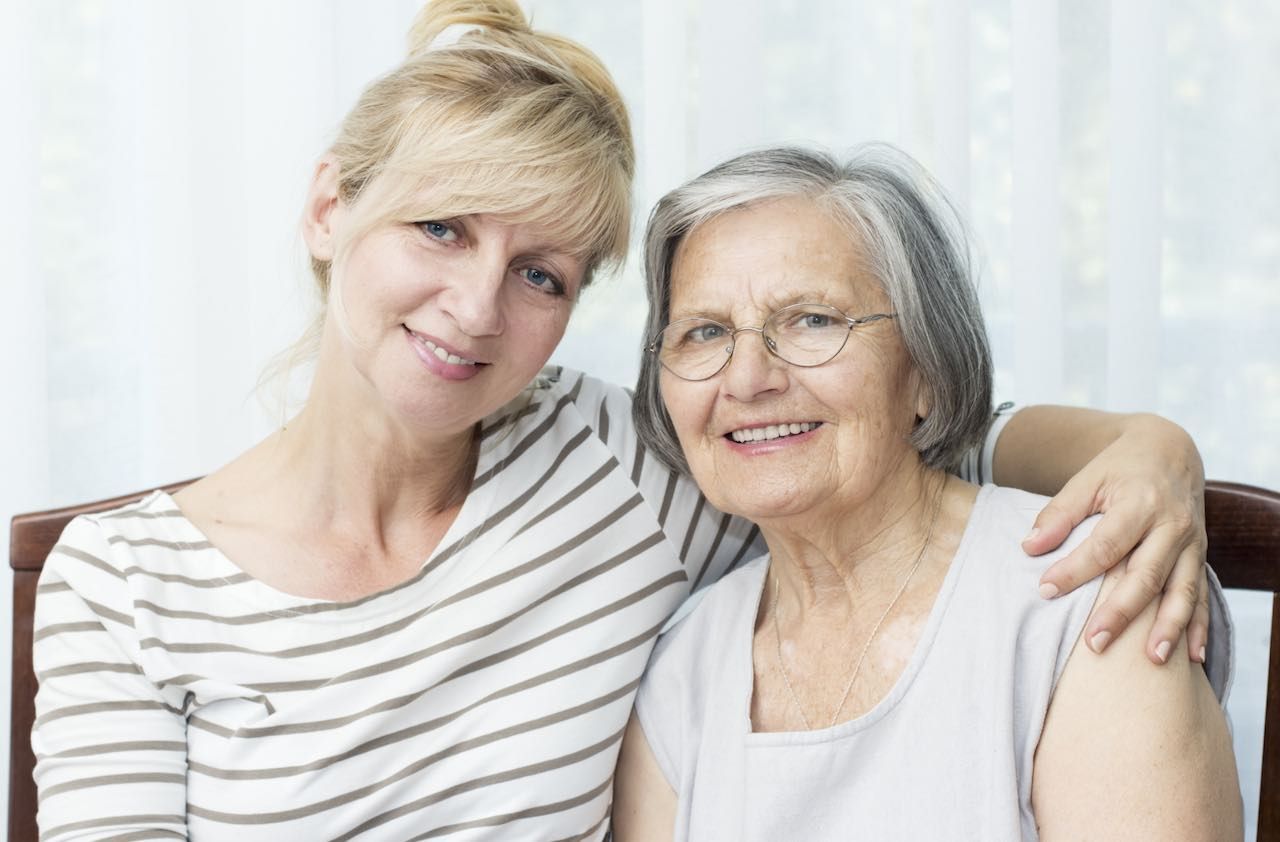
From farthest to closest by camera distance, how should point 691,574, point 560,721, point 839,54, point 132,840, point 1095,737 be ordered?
point 839,54, point 691,574, point 560,721, point 132,840, point 1095,737

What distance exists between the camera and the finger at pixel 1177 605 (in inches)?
49.0

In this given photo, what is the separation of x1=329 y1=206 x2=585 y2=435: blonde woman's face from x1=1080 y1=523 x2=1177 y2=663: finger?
2.36 feet

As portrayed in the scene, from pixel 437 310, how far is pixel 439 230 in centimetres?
10

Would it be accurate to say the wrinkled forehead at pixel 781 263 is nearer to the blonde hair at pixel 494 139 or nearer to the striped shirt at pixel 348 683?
the blonde hair at pixel 494 139

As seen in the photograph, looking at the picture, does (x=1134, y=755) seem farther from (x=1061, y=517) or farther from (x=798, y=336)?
(x=798, y=336)

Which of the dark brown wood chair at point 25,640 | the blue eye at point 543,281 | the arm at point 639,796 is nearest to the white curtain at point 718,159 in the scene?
the dark brown wood chair at point 25,640

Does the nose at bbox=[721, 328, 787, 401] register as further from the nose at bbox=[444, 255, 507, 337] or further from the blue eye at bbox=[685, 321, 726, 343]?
the nose at bbox=[444, 255, 507, 337]

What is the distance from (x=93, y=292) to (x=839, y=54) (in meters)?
1.41

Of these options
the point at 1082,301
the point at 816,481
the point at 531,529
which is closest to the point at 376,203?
A: the point at 531,529

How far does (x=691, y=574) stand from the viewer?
173 centimetres

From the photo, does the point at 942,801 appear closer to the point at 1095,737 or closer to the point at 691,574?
the point at 1095,737

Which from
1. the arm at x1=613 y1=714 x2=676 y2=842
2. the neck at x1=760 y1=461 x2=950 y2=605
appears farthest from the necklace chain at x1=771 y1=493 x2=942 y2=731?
the arm at x1=613 y1=714 x2=676 y2=842

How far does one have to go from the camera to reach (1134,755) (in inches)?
48.2

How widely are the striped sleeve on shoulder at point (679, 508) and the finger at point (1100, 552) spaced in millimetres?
532
